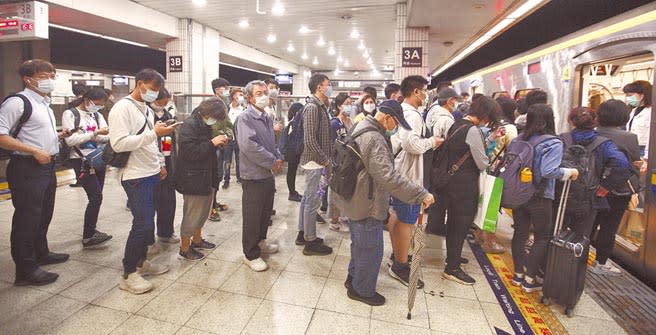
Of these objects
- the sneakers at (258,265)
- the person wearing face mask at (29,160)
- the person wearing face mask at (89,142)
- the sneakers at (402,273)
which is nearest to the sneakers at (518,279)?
the sneakers at (402,273)

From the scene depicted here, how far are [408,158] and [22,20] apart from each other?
20.7 ft

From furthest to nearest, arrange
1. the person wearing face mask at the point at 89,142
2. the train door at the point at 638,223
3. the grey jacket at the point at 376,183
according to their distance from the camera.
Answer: the person wearing face mask at the point at 89,142 → the train door at the point at 638,223 → the grey jacket at the point at 376,183

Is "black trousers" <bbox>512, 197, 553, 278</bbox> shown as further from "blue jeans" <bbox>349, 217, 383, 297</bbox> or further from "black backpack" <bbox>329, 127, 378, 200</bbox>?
"black backpack" <bbox>329, 127, 378, 200</bbox>

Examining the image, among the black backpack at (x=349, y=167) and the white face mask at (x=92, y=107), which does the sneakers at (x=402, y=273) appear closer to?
the black backpack at (x=349, y=167)

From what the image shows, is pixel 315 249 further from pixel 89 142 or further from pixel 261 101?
pixel 89 142

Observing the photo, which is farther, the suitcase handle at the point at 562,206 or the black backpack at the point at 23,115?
the suitcase handle at the point at 562,206

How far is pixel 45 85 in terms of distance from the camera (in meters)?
2.83

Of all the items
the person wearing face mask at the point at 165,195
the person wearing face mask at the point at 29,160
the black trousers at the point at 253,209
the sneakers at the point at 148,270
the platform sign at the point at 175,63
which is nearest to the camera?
the person wearing face mask at the point at 29,160

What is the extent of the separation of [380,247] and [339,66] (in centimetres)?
1906

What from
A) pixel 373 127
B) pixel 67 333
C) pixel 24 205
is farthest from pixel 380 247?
pixel 24 205

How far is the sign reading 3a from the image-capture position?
7742 millimetres

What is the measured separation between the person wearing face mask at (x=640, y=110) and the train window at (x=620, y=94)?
291mm

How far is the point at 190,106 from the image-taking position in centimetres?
874

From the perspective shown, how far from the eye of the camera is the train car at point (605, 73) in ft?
11.2
